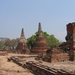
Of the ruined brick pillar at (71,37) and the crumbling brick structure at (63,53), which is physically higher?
the ruined brick pillar at (71,37)

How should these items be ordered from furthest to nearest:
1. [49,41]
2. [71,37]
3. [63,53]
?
[49,41]
[71,37]
[63,53]

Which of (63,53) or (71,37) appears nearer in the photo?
(63,53)

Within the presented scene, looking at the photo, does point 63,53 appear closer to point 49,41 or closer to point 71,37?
point 71,37

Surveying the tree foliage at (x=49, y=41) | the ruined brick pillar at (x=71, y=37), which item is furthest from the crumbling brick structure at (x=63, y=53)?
the tree foliage at (x=49, y=41)

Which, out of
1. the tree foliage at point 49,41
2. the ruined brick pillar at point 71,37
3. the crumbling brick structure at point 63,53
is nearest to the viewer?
the crumbling brick structure at point 63,53

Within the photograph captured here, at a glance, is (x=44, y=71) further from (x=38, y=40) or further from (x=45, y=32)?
(x=45, y=32)

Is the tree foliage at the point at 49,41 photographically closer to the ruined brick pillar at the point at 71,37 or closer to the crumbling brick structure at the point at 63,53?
the ruined brick pillar at the point at 71,37

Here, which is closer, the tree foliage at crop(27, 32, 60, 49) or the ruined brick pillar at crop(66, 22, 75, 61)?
the ruined brick pillar at crop(66, 22, 75, 61)

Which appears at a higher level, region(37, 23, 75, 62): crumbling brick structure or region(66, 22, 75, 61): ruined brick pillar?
Result: region(66, 22, 75, 61): ruined brick pillar

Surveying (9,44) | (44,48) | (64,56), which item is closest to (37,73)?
(64,56)

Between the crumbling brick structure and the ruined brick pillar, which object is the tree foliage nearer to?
the ruined brick pillar

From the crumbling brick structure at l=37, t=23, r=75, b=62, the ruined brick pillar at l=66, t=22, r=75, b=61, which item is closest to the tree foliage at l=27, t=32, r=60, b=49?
the ruined brick pillar at l=66, t=22, r=75, b=61

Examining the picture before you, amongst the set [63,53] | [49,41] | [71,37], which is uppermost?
[49,41]

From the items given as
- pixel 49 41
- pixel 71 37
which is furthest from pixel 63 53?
pixel 49 41
